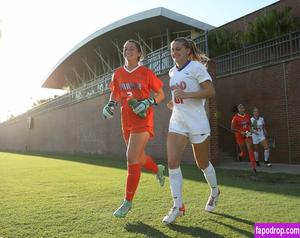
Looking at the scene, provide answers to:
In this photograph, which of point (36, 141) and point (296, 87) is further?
point (36, 141)

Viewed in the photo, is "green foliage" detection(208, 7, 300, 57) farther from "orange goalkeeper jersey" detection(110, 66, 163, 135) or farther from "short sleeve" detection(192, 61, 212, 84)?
"short sleeve" detection(192, 61, 212, 84)

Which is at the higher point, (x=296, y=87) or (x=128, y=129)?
(x=296, y=87)

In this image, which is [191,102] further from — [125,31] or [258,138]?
[125,31]

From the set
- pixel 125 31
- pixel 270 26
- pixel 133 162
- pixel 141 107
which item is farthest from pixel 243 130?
pixel 125 31

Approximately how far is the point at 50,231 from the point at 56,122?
1353 inches

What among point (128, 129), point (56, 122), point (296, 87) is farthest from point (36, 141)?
point (128, 129)

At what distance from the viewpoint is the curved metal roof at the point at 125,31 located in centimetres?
3009

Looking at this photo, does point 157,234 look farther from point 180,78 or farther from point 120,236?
point 180,78

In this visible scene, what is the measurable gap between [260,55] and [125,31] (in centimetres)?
1741

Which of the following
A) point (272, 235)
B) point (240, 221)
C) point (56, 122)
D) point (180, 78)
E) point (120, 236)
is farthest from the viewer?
point (56, 122)

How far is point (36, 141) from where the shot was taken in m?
46.8

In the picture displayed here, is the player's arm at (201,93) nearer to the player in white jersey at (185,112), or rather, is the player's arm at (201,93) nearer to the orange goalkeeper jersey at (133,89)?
the player in white jersey at (185,112)

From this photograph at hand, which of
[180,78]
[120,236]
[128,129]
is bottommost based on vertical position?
[120,236]

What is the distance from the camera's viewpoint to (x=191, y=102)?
5.47 meters
